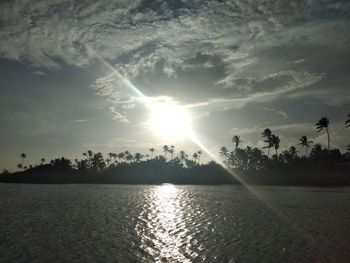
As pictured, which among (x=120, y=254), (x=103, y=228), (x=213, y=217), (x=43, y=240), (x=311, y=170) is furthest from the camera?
(x=311, y=170)

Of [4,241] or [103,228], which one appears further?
[103,228]

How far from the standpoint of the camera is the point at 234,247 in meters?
32.8

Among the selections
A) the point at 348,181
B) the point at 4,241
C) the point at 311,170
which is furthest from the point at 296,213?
the point at 311,170

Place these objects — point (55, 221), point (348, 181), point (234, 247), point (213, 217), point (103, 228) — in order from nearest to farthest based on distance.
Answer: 1. point (234, 247)
2. point (103, 228)
3. point (55, 221)
4. point (213, 217)
5. point (348, 181)

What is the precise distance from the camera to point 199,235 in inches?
1565

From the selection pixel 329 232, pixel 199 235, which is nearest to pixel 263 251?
pixel 199 235

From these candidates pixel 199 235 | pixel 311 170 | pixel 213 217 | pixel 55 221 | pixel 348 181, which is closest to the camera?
pixel 199 235

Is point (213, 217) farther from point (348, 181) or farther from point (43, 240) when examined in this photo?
point (348, 181)

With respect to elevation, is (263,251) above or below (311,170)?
below

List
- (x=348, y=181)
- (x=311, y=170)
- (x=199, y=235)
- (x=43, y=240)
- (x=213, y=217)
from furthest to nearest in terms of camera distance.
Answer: (x=311, y=170)
(x=348, y=181)
(x=213, y=217)
(x=199, y=235)
(x=43, y=240)

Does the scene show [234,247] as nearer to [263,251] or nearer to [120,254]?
[263,251]

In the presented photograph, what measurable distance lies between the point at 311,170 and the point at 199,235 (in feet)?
553

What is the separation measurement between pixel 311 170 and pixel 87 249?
180m

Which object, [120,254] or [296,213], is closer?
[120,254]
